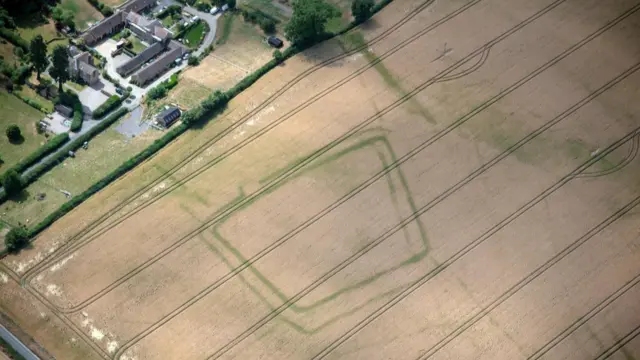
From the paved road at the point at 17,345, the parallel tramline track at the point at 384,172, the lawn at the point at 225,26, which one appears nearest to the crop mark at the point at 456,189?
the parallel tramline track at the point at 384,172

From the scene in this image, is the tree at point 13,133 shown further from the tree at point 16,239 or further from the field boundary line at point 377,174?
the field boundary line at point 377,174

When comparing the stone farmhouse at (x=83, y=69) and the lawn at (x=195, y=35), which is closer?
the stone farmhouse at (x=83, y=69)

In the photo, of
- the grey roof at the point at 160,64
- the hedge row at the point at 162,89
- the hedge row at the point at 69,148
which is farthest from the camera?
the grey roof at the point at 160,64

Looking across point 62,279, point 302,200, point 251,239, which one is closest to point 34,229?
point 62,279

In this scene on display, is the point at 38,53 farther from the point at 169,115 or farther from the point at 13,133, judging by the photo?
the point at 169,115

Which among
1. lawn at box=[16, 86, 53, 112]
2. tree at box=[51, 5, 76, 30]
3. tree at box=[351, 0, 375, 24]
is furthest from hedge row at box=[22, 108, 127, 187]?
tree at box=[351, 0, 375, 24]

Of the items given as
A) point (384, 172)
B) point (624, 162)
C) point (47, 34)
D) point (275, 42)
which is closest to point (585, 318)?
point (624, 162)
